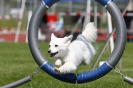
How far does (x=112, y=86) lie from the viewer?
6047mm

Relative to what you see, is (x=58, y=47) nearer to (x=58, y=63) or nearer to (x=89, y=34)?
(x=58, y=63)

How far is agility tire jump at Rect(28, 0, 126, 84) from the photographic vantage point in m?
5.07

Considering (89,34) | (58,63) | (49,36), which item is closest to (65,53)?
(58,63)

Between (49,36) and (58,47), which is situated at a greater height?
(58,47)

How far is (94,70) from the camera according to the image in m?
5.14

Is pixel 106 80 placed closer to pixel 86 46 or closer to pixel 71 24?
pixel 86 46

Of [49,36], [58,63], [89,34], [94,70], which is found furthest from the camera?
[49,36]

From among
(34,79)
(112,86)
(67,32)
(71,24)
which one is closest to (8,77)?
(34,79)

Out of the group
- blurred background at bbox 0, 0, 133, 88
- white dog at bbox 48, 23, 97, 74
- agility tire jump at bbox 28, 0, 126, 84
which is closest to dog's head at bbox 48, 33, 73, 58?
white dog at bbox 48, 23, 97, 74

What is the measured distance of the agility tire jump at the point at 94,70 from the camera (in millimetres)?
5066

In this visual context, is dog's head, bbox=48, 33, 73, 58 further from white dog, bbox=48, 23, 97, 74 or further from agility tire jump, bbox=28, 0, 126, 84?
agility tire jump, bbox=28, 0, 126, 84

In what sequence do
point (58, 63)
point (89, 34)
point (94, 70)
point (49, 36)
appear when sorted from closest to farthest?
point (94, 70) → point (58, 63) → point (89, 34) → point (49, 36)

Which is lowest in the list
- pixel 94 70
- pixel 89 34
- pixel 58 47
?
pixel 94 70

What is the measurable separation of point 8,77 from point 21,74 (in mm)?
460
